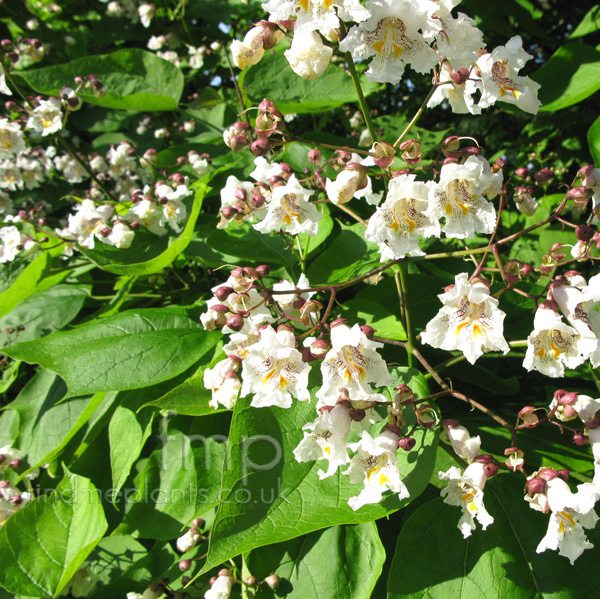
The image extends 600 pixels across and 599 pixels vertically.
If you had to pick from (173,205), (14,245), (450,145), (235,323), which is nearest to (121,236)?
(173,205)

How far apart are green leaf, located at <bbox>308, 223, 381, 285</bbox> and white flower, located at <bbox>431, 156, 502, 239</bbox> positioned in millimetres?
524

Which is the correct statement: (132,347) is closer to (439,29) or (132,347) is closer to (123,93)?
(439,29)

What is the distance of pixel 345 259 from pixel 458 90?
634mm

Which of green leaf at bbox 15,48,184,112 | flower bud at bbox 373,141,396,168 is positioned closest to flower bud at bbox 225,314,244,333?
flower bud at bbox 373,141,396,168

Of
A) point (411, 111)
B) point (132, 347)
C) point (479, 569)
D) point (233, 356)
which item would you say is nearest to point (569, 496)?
point (479, 569)

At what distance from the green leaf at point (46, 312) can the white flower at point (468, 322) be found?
5.78ft

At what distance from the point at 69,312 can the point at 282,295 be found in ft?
4.48

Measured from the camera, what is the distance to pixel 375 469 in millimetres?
1093

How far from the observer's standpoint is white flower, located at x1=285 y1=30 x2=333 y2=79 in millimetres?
1093

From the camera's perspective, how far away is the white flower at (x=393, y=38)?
0.99m

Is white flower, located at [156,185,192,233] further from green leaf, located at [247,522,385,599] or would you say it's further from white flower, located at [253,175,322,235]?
green leaf, located at [247,522,385,599]

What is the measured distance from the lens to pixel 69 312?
2295 millimetres

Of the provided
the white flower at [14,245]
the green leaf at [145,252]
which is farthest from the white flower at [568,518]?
the white flower at [14,245]

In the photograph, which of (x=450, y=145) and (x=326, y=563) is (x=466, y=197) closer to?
(x=450, y=145)
